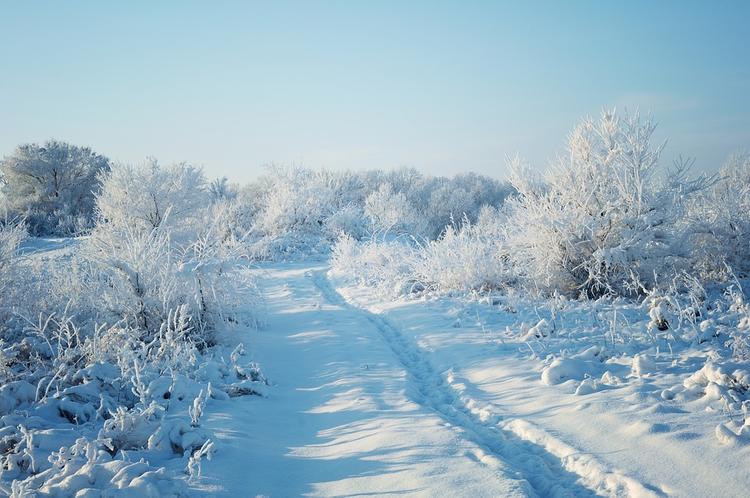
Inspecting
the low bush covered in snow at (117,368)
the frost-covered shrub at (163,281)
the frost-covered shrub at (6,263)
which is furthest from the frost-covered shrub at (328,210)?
the frost-covered shrub at (6,263)

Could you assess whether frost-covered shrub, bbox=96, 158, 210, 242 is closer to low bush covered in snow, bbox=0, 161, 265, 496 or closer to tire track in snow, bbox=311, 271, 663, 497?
low bush covered in snow, bbox=0, 161, 265, 496

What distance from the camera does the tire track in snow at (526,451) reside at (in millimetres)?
3230

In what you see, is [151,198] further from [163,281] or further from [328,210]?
[163,281]

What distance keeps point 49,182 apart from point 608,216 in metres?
35.4

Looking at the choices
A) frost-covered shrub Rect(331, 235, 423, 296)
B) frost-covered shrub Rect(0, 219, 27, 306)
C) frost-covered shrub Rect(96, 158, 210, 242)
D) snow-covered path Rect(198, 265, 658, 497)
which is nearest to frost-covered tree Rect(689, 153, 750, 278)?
frost-covered shrub Rect(331, 235, 423, 296)

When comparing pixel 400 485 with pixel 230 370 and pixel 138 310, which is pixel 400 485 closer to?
pixel 230 370

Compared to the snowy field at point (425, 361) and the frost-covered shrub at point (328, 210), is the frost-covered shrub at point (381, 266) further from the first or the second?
the frost-covered shrub at point (328, 210)

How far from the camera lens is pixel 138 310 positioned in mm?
6828

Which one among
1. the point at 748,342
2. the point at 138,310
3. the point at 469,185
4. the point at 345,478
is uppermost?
the point at 469,185

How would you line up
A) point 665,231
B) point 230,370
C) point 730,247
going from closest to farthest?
point 230,370, point 665,231, point 730,247

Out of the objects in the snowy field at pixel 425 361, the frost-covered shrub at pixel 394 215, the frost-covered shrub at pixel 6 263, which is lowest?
the snowy field at pixel 425 361

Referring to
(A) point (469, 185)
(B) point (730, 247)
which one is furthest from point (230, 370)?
(A) point (469, 185)

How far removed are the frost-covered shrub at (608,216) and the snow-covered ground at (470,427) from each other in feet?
10.5

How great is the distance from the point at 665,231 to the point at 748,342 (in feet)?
15.1
